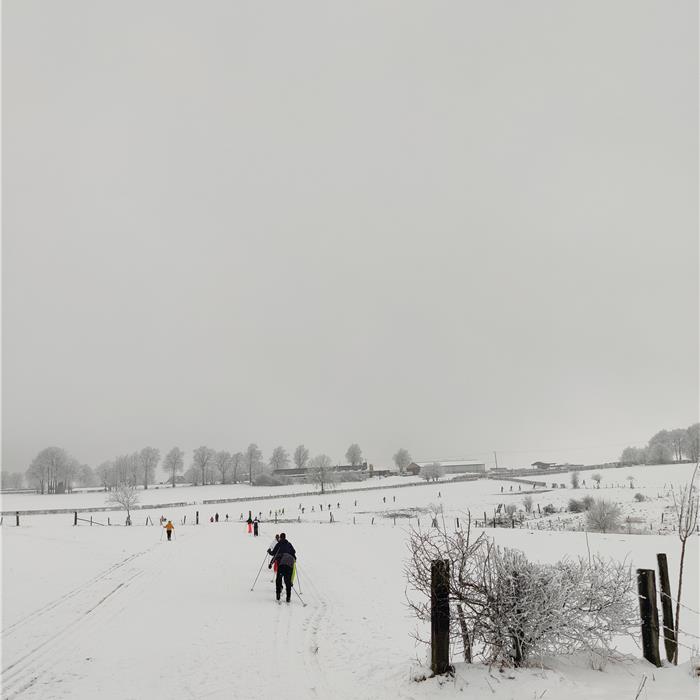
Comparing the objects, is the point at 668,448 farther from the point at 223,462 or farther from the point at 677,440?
the point at 223,462

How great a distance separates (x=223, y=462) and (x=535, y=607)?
149 metres

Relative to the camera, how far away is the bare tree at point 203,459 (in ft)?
471

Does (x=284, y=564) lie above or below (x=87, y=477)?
above

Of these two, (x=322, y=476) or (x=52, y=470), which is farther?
(x=52, y=470)

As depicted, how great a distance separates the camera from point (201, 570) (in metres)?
20.3

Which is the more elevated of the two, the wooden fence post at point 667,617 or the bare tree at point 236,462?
the wooden fence post at point 667,617

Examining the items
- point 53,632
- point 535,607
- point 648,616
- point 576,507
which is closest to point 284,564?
point 53,632

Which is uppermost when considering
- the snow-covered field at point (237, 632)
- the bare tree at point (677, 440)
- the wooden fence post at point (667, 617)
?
the wooden fence post at point (667, 617)

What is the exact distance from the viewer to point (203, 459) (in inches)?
5664

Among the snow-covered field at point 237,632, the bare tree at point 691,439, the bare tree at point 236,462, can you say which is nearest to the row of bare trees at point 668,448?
the bare tree at point 691,439

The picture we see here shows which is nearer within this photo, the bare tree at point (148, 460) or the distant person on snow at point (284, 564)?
the distant person on snow at point (284, 564)

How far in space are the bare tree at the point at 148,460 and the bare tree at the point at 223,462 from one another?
1618cm

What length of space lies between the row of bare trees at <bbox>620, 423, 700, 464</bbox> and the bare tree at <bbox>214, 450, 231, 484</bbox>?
341ft

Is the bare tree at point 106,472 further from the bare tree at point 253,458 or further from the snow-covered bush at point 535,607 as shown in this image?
the snow-covered bush at point 535,607
